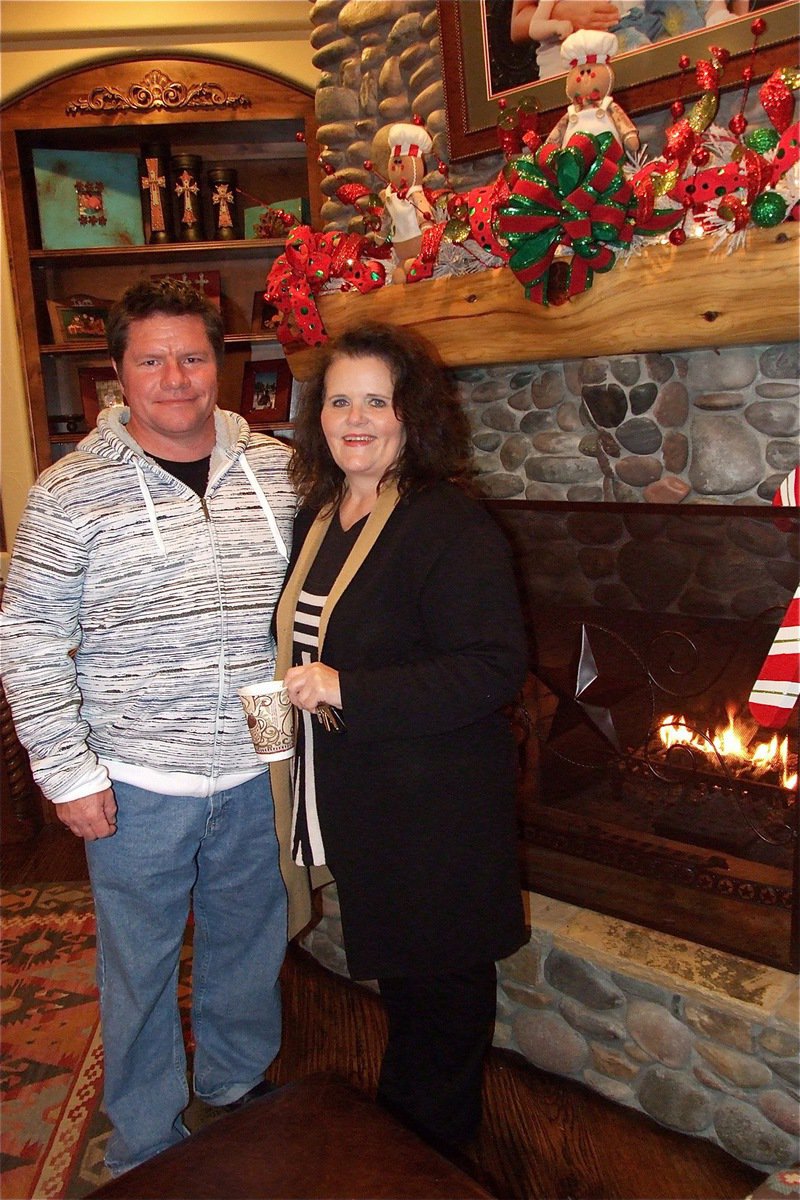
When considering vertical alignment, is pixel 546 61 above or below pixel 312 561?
above

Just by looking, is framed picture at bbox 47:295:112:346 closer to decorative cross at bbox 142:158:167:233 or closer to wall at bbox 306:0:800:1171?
decorative cross at bbox 142:158:167:233

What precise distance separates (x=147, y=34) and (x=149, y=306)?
2020 mm

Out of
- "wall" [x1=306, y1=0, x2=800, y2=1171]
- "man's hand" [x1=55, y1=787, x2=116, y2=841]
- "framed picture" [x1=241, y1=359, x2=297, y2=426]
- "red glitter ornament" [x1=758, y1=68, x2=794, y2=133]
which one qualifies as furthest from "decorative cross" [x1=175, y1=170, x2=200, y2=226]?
"man's hand" [x1=55, y1=787, x2=116, y2=841]

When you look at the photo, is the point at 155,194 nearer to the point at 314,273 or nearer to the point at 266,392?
the point at 266,392

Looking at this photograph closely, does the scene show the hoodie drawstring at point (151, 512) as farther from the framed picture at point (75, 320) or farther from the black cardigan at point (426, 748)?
the framed picture at point (75, 320)

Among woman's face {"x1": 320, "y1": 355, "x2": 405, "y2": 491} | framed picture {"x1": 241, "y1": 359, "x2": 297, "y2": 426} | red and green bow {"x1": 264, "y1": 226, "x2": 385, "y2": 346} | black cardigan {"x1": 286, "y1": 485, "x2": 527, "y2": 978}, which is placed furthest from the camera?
framed picture {"x1": 241, "y1": 359, "x2": 297, "y2": 426}

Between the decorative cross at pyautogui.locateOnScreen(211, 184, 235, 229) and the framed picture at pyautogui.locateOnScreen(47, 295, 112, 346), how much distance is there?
20.0 inches

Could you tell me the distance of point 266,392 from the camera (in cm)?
337

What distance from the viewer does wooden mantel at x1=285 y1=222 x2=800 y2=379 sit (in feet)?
5.23

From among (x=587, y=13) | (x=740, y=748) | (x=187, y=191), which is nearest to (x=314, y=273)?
(x=587, y=13)

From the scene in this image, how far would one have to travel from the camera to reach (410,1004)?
1.58m

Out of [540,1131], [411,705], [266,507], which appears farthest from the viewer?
[540,1131]

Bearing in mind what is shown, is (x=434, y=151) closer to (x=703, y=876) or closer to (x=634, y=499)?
(x=634, y=499)

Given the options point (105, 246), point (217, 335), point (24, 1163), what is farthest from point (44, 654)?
point (105, 246)
